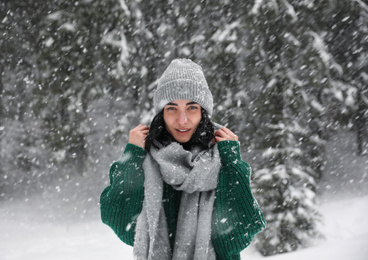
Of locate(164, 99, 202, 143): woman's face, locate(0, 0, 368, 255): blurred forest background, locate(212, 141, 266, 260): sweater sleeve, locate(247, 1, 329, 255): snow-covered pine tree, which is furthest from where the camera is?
locate(0, 0, 368, 255): blurred forest background

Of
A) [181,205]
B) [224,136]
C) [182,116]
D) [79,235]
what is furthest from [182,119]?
[79,235]

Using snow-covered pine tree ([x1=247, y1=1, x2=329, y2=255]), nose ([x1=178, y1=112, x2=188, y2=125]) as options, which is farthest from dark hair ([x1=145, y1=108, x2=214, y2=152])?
snow-covered pine tree ([x1=247, y1=1, x2=329, y2=255])

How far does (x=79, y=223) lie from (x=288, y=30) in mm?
8453

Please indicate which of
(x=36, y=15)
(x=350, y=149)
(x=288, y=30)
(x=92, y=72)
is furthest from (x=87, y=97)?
(x=350, y=149)

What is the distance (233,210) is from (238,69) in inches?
195

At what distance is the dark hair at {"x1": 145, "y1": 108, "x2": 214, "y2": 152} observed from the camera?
1.62 metres

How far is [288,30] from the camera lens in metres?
5.79

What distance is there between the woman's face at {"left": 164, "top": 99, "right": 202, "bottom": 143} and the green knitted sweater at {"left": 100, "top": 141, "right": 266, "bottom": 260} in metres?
0.18

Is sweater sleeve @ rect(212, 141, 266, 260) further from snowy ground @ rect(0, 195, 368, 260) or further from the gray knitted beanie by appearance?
snowy ground @ rect(0, 195, 368, 260)

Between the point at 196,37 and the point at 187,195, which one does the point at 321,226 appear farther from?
the point at 187,195

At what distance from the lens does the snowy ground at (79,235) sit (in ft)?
21.0

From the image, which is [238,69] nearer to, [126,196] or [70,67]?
[70,67]

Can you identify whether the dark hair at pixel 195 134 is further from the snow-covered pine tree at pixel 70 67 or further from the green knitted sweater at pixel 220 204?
the snow-covered pine tree at pixel 70 67

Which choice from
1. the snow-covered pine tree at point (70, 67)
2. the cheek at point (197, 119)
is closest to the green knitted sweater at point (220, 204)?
the cheek at point (197, 119)
